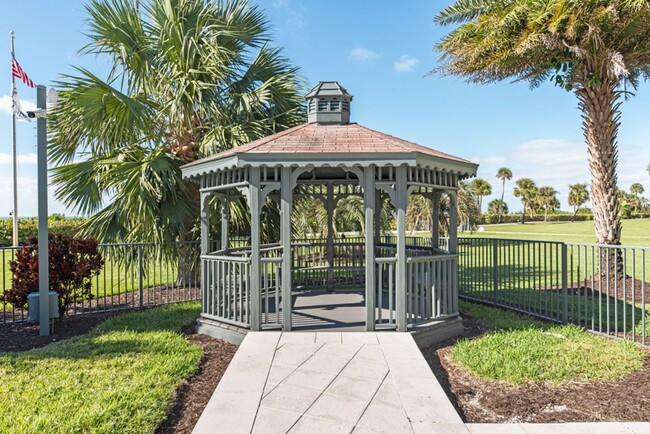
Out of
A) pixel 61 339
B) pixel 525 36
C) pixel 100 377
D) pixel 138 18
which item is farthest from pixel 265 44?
pixel 100 377

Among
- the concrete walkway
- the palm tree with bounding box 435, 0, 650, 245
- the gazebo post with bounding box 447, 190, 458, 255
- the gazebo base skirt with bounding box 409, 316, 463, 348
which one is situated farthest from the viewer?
the palm tree with bounding box 435, 0, 650, 245

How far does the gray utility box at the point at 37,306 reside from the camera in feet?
19.1

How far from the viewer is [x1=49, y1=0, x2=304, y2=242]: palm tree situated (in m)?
7.52

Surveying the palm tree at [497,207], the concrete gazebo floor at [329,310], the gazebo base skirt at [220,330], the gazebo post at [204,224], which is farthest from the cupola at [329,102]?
the palm tree at [497,207]

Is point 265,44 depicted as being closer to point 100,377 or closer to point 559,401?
point 100,377

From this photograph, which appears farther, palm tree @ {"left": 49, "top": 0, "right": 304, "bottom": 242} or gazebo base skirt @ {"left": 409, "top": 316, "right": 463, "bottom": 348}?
palm tree @ {"left": 49, "top": 0, "right": 304, "bottom": 242}

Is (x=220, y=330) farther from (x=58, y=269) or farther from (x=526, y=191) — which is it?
(x=526, y=191)

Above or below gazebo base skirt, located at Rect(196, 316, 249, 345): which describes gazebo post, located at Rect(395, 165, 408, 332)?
above

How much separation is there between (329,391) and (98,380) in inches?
95.7

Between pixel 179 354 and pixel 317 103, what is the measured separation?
4582 mm

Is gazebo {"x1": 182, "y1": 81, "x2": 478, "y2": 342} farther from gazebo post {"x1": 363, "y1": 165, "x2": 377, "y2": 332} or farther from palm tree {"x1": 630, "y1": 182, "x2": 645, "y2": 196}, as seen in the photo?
palm tree {"x1": 630, "y1": 182, "x2": 645, "y2": 196}

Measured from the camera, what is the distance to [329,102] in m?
6.68

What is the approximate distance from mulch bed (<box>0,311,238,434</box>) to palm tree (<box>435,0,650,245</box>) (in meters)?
8.24

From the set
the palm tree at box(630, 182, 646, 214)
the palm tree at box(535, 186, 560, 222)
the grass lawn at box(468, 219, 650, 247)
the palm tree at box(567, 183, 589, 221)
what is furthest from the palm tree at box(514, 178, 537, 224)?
the grass lawn at box(468, 219, 650, 247)
